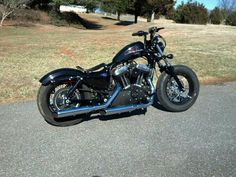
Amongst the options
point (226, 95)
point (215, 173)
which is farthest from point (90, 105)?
point (226, 95)

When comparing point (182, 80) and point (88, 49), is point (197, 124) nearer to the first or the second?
point (182, 80)

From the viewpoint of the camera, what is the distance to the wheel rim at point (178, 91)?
6.02 m

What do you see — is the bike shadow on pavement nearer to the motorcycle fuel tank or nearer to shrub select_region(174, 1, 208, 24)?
the motorcycle fuel tank

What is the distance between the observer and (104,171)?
398 cm

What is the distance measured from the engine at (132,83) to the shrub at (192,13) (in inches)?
1587

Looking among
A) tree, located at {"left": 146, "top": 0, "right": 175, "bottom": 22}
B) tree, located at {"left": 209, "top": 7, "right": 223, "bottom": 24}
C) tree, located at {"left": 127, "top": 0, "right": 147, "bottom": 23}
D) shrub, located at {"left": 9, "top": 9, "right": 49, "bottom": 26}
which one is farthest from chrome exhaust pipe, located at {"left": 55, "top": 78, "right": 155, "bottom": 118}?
tree, located at {"left": 209, "top": 7, "right": 223, "bottom": 24}

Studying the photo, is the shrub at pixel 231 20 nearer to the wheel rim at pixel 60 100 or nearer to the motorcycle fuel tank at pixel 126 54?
the motorcycle fuel tank at pixel 126 54

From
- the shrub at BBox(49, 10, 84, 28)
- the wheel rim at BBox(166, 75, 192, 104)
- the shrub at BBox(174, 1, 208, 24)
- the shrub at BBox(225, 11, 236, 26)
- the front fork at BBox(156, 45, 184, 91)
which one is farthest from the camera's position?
the shrub at BBox(225, 11, 236, 26)

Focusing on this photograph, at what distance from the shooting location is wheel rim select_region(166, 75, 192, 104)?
602cm

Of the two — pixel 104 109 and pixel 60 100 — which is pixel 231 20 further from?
pixel 60 100

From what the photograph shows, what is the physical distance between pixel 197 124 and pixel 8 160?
9.10ft

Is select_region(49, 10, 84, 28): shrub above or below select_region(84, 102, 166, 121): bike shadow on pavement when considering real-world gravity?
above

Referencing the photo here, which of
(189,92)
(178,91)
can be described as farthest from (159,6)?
(178,91)

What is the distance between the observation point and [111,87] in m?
5.46
